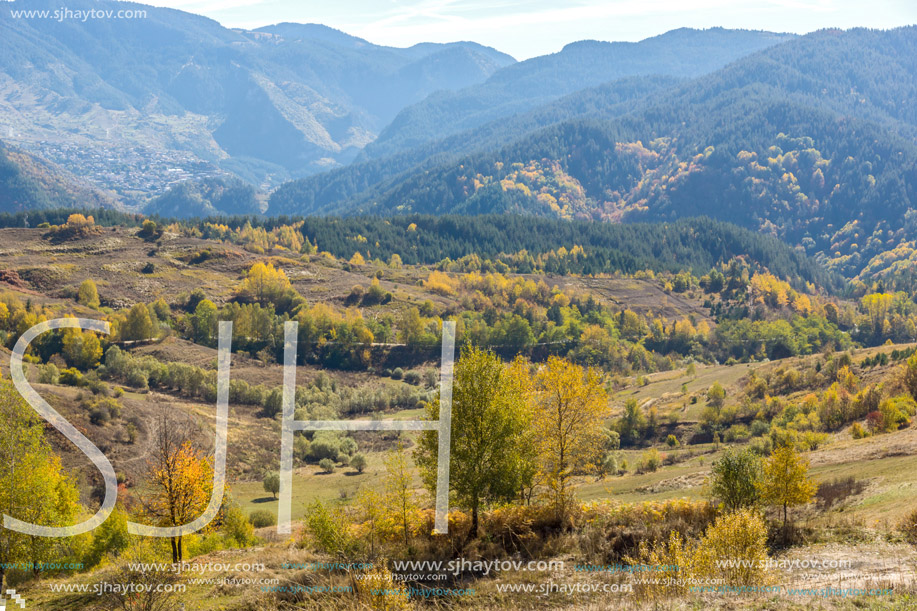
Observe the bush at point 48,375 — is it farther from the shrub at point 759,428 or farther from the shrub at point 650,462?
the shrub at point 759,428

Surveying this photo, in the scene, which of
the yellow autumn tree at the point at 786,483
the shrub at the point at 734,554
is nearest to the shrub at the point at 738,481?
the yellow autumn tree at the point at 786,483

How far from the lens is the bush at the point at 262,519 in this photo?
219ft

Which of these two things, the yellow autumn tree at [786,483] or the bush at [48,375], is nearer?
the yellow autumn tree at [786,483]

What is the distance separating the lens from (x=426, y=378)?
16362 centimetres

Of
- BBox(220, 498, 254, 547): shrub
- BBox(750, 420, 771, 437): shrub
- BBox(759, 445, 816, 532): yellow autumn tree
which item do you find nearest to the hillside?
BBox(220, 498, 254, 547): shrub

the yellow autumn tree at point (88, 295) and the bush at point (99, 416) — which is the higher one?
the yellow autumn tree at point (88, 295)

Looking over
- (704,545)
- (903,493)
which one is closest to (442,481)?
(704,545)

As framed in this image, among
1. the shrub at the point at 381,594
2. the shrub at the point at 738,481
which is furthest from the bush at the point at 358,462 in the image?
the shrub at the point at 381,594

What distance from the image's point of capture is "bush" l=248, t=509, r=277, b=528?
219ft

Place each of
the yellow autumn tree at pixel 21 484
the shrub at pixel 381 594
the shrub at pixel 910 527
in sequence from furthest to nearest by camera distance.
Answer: the yellow autumn tree at pixel 21 484, the shrub at pixel 910 527, the shrub at pixel 381 594

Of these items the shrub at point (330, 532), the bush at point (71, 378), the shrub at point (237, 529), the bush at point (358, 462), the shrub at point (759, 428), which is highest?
the shrub at point (330, 532)

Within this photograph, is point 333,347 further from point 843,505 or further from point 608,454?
point 843,505

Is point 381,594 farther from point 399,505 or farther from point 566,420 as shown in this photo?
point 566,420

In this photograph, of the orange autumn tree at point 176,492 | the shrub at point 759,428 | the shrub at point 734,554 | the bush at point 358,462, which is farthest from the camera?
the bush at point 358,462
